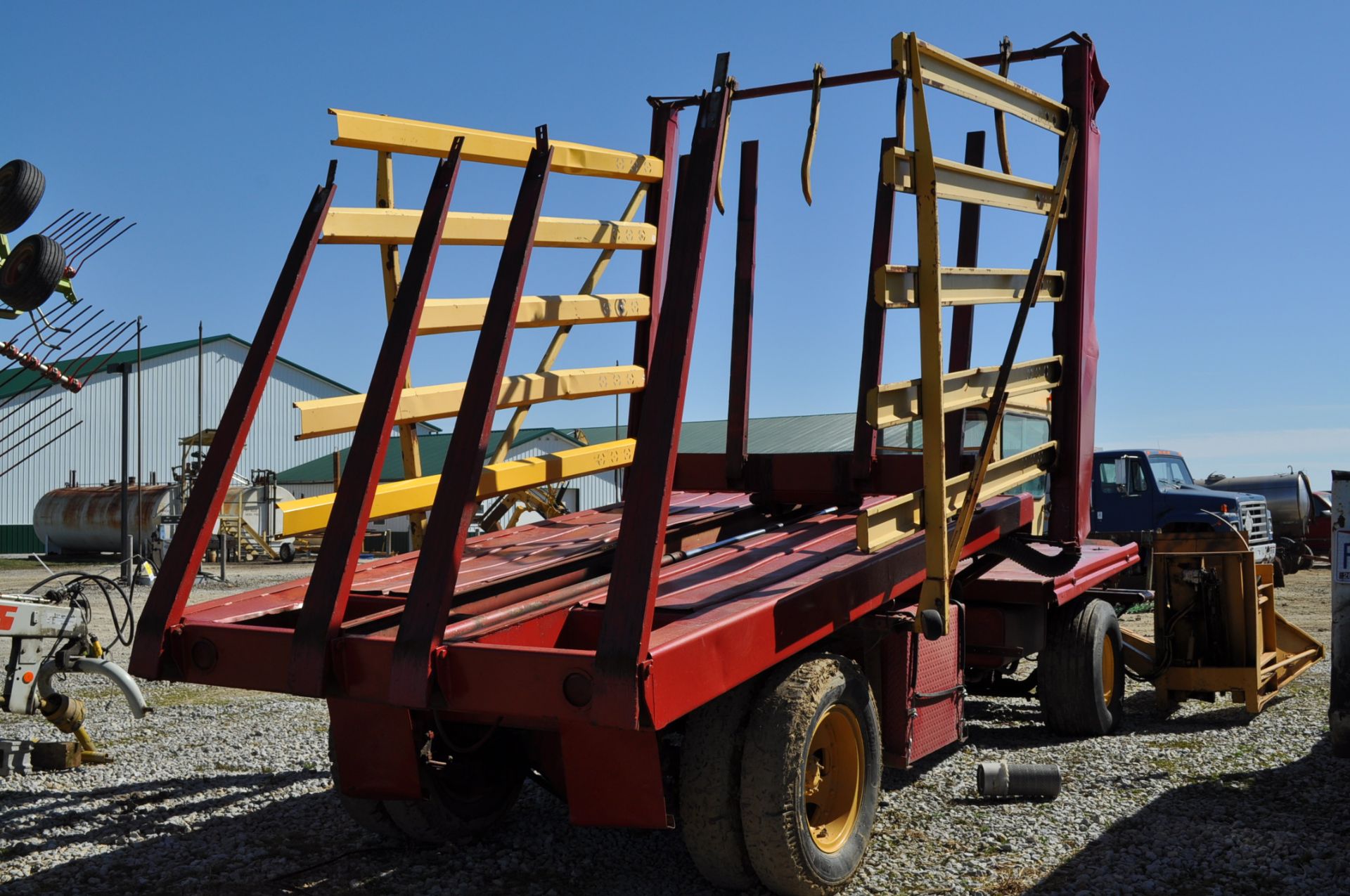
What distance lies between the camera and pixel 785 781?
413cm

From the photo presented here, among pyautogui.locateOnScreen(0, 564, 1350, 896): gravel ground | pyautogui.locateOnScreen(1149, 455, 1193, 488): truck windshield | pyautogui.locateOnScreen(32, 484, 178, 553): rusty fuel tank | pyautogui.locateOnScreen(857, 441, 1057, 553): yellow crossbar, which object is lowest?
pyautogui.locateOnScreen(32, 484, 178, 553): rusty fuel tank

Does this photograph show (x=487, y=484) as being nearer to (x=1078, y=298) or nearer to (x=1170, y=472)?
(x=1078, y=298)

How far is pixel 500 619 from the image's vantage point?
169 inches

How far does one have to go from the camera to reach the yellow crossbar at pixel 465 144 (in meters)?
4.97

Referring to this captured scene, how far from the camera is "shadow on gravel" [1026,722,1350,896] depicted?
185 inches

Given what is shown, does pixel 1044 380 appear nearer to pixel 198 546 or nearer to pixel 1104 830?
pixel 1104 830

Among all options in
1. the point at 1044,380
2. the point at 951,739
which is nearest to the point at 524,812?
the point at 951,739

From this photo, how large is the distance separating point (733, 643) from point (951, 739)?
2378mm

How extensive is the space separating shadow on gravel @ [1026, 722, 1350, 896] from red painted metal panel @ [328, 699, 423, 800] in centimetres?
245

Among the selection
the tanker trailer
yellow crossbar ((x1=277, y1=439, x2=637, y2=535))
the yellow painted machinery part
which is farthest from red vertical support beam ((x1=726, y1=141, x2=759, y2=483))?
the tanker trailer

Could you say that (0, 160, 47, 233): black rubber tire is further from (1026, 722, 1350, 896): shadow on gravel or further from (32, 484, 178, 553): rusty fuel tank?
(32, 484, 178, 553): rusty fuel tank

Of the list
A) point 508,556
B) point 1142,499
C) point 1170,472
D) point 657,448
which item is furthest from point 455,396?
point 1170,472

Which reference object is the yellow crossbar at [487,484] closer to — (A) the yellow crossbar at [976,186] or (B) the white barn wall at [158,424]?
(A) the yellow crossbar at [976,186]

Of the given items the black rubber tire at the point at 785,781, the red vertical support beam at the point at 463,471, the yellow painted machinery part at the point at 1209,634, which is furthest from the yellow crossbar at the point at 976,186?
the yellow painted machinery part at the point at 1209,634
